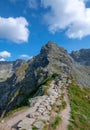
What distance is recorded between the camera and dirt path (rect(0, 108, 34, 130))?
39.1m

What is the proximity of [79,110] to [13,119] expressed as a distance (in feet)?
45.2

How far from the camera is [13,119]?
41.9 metres

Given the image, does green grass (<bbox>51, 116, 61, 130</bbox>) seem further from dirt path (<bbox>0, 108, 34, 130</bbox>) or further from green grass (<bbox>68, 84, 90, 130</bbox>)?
dirt path (<bbox>0, 108, 34, 130</bbox>)

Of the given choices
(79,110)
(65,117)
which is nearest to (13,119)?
(65,117)

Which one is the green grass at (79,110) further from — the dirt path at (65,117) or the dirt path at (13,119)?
the dirt path at (13,119)

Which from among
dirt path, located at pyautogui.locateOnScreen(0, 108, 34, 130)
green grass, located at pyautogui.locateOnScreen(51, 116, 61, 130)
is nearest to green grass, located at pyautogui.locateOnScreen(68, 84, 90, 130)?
green grass, located at pyautogui.locateOnScreen(51, 116, 61, 130)

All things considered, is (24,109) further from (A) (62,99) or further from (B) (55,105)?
(A) (62,99)

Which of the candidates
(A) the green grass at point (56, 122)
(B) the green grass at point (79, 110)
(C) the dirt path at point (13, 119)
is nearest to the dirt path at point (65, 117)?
(A) the green grass at point (56, 122)

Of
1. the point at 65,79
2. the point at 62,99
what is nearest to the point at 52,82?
the point at 65,79

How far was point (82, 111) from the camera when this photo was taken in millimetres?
49812

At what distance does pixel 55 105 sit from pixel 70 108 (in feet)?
9.94

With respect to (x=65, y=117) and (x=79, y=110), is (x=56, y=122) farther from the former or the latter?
(x=79, y=110)

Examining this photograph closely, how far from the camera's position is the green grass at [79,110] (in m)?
42.8

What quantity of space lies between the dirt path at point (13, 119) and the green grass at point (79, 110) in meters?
7.56
